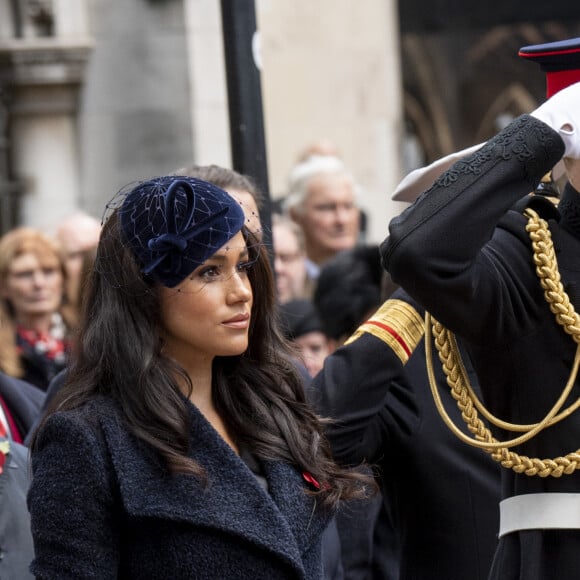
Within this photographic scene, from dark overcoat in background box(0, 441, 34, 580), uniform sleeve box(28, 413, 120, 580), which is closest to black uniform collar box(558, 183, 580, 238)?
uniform sleeve box(28, 413, 120, 580)

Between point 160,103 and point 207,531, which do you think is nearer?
point 207,531

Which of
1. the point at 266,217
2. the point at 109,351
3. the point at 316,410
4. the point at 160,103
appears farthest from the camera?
the point at 160,103

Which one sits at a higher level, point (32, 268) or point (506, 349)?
point (506, 349)

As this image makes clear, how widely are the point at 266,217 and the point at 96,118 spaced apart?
4.77 m

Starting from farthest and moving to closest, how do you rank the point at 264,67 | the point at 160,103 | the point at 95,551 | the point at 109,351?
the point at 264,67 → the point at 160,103 → the point at 109,351 → the point at 95,551

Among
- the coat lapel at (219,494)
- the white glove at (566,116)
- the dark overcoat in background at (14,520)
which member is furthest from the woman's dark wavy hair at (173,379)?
the dark overcoat in background at (14,520)

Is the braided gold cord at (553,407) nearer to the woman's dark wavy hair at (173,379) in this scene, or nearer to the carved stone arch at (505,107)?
the woman's dark wavy hair at (173,379)

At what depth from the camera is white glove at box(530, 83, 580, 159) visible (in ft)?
11.7

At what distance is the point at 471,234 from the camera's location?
349 centimetres

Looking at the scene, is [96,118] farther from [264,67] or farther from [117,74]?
[264,67]

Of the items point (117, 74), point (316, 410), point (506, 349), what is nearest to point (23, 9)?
point (117, 74)

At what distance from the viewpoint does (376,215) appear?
1048 cm

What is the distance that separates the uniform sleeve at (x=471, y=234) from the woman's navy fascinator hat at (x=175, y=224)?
1.08 feet

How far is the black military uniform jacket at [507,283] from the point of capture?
3494mm
